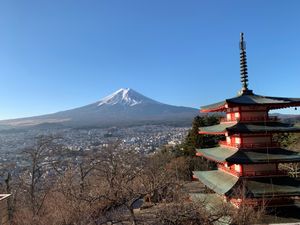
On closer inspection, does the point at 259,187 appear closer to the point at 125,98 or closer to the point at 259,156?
the point at 259,156

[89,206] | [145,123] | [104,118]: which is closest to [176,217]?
[89,206]

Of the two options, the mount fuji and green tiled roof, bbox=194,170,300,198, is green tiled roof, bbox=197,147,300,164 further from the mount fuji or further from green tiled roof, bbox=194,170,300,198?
the mount fuji

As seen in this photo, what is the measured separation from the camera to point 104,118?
126125 millimetres

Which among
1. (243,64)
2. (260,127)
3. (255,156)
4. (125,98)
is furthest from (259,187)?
(125,98)

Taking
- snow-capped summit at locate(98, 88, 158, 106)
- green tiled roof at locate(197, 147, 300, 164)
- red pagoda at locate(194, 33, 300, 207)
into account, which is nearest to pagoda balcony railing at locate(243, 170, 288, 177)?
red pagoda at locate(194, 33, 300, 207)

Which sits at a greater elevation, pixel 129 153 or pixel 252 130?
pixel 252 130

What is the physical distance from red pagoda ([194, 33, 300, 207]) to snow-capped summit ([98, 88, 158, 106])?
137571 mm

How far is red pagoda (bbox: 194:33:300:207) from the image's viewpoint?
12859 mm

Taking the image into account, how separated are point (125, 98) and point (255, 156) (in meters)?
146

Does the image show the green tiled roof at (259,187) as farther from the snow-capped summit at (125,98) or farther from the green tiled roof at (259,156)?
the snow-capped summit at (125,98)

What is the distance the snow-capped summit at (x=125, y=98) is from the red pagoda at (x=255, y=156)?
138 m

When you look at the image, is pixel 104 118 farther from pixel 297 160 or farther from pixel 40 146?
pixel 297 160

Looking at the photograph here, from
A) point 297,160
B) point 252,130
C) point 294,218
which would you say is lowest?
point 294,218

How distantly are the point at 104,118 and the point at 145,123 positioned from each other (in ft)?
59.3
